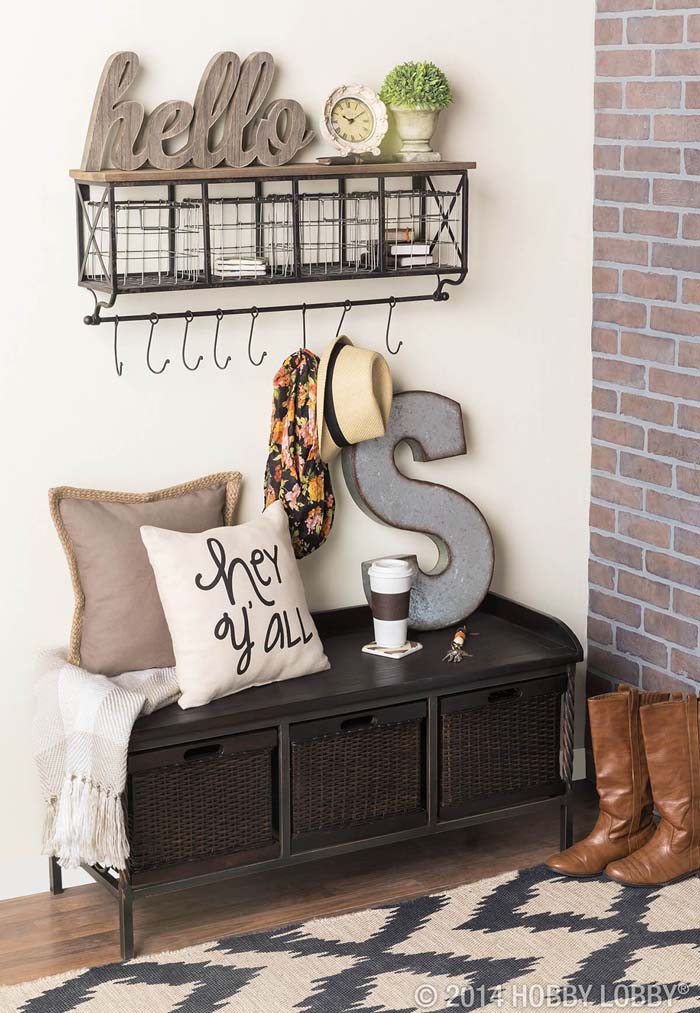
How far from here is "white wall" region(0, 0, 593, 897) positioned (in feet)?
9.75

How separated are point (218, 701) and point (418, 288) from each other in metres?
1.14

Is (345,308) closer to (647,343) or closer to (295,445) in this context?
(295,445)

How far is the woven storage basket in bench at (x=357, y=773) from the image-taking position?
3.01 m

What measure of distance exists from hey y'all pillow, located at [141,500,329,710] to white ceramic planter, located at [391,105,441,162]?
0.93 meters

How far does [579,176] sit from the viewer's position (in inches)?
140

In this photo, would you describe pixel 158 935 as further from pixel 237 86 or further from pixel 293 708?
pixel 237 86

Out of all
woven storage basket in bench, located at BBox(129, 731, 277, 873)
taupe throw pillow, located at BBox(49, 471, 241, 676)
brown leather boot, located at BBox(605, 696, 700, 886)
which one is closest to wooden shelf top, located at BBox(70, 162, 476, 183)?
taupe throw pillow, located at BBox(49, 471, 241, 676)

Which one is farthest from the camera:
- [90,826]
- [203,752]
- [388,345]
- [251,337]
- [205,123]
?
[388,345]

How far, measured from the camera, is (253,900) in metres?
3.16

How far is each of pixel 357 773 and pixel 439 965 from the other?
0.45m

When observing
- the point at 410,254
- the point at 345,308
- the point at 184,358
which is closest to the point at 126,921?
the point at 184,358

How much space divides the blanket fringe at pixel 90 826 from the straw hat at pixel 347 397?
939 mm

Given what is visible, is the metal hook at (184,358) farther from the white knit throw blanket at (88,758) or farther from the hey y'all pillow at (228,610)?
the white knit throw blanket at (88,758)

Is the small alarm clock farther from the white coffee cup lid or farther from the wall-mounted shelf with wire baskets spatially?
the white coffee cup lid
